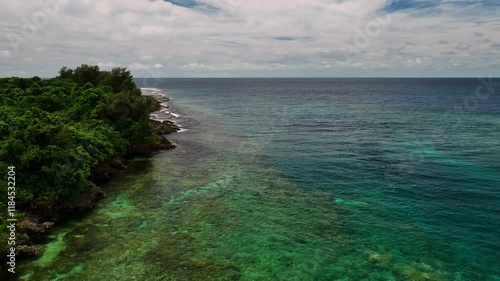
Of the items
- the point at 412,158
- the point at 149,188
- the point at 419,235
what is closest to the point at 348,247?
the point at 419,235

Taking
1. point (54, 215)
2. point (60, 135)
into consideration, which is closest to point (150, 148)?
point (60, 135)

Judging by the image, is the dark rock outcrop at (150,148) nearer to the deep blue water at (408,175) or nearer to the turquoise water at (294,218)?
the turquoise water at (294,218)

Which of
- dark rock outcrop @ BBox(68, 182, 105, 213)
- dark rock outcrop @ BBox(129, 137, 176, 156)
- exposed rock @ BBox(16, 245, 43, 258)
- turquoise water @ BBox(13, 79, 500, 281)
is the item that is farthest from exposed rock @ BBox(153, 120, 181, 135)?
exposed rock @ BBox(16, 245, 43, 258)

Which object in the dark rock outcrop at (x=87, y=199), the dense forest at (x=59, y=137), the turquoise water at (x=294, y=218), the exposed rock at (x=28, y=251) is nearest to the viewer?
the turquoise water at (x=294, y=218)

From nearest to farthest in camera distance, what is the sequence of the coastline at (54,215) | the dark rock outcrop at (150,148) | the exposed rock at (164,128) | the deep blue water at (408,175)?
the coastline at (54,215), the deep blue water at (408,175), the dark rock outcrop at (150,148), the exposed rock at (164,128)

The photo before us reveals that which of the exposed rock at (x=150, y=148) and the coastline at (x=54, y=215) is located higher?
the exposed rock at (x=150, y=148)

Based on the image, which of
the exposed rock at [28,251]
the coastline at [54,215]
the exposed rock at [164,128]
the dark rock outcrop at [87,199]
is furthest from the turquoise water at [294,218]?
the exposed rock at [164,128]

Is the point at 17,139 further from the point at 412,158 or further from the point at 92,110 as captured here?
the point at 412,158

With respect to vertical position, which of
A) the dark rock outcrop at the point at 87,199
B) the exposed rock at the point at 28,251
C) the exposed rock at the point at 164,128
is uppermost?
the exposed rock at the point at 164,128
